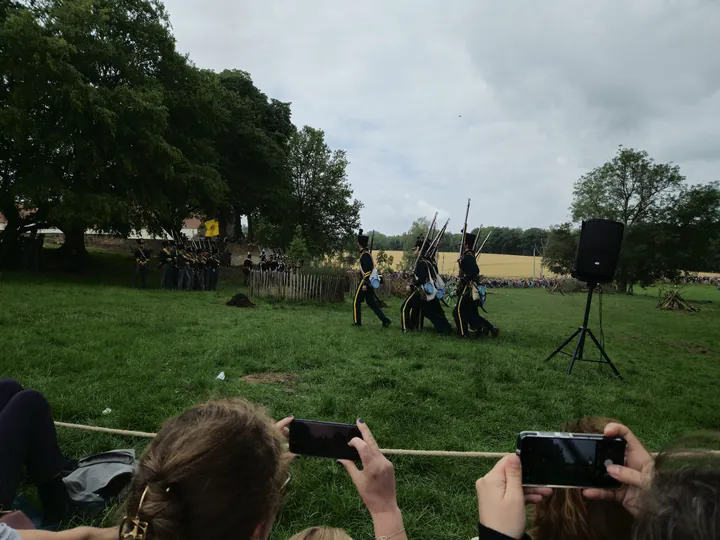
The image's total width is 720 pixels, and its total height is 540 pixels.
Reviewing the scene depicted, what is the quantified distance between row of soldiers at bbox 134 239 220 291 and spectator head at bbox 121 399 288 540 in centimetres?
1789

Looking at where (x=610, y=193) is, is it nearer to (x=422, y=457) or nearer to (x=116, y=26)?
(x=116, y=26)

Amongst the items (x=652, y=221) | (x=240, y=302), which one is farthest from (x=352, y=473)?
(x=652, y=221)

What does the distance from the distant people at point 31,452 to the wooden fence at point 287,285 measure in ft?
44.3

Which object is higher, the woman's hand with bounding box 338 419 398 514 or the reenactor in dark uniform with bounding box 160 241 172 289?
the woman's hand with bounding box 338 419 398 514

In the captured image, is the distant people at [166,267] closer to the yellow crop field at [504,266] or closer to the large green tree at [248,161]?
the large green tree at [248,161]

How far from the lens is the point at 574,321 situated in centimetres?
1567

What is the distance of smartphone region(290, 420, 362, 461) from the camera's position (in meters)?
1.53

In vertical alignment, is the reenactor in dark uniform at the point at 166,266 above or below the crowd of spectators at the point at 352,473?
below

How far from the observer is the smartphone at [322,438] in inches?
60.1

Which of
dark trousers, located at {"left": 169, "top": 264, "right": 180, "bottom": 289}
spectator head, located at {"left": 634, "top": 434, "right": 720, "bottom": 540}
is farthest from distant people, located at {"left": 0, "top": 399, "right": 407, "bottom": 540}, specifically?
dark trousers, located at {"left": 169, "top": 264, "right": 180, "bottom": 289}

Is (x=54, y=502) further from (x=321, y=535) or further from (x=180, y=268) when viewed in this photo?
(x=180, y=268)

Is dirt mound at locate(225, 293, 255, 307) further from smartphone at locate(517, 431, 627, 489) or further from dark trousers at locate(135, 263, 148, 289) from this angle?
smartphone at locate(517, 431, 627, 489)

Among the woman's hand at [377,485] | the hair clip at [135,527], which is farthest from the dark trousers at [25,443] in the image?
the woman's hand at [377,485]

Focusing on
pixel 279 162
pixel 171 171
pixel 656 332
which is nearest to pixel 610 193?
pixel 279 162
